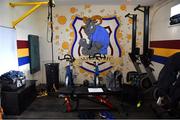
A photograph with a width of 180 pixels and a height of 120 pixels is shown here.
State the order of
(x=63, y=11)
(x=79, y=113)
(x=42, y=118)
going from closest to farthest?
(x=42, y=118) → (x=79, y=113) → (x=63, y=11)

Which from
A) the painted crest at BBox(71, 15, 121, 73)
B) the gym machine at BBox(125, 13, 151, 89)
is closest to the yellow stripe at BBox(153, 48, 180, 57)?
the gym machine at BBox(125, 13, 151, 89)

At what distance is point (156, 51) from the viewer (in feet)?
13.7

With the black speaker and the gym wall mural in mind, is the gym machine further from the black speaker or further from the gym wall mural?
the black speaker

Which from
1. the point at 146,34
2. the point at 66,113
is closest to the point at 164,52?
the point at 146,34

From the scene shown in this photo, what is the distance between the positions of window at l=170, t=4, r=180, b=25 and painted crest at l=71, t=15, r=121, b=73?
1.61 meters

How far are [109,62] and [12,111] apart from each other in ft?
9.43

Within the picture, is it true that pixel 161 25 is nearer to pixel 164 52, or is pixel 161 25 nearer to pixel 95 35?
pixel 164 52

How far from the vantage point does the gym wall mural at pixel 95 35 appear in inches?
184

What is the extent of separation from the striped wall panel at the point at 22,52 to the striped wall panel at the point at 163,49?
128 inches

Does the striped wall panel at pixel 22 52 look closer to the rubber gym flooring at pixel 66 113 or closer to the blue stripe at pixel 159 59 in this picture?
the rubber gym flooring at pixel 66 113

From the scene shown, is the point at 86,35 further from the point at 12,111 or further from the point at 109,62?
the point at 12,111

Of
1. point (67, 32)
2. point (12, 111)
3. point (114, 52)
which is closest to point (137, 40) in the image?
point (114, 52)

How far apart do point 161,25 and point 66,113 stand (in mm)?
2946

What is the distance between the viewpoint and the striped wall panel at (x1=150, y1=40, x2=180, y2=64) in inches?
130
